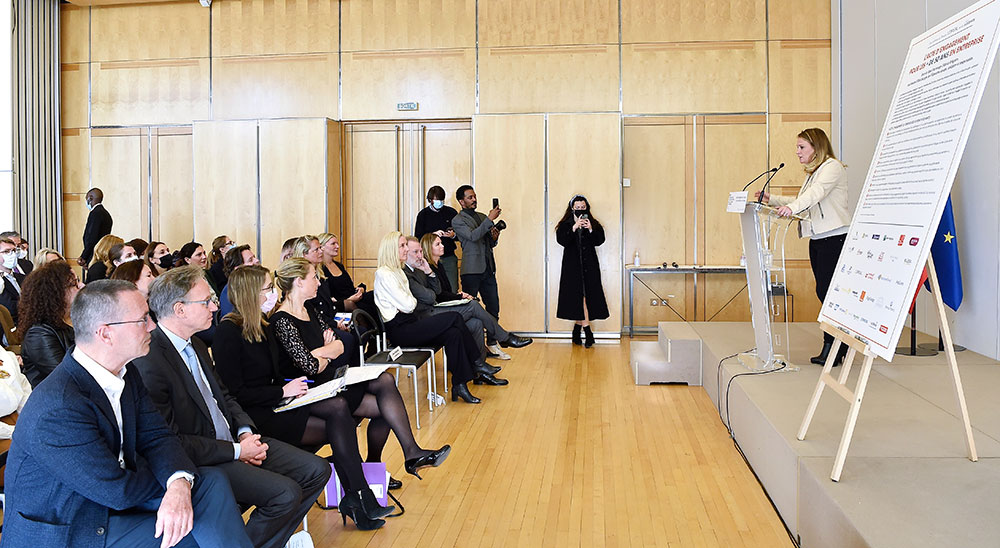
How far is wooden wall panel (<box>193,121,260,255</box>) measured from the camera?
980 cm

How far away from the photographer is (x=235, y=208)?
9.89 meters

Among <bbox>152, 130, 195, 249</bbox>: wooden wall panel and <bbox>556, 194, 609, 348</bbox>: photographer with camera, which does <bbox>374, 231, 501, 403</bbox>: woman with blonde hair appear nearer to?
<bbox>556, 194, 609, 348</bbox>: photographer with camera

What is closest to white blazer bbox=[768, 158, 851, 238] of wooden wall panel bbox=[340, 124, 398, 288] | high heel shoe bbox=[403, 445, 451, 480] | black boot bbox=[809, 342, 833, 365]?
black boot bbox=[809, 342, 833, 365]

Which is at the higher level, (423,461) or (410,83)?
(410,83)

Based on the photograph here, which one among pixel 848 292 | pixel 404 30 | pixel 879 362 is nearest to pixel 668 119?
pixel 404 30

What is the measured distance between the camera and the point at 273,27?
10.2m

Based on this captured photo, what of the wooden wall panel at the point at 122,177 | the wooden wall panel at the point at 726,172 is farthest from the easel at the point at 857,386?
the wooden wall panel at the point at 122,177

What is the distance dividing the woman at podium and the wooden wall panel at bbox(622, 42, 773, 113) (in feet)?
14.6

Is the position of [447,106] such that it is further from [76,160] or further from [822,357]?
[822,357]

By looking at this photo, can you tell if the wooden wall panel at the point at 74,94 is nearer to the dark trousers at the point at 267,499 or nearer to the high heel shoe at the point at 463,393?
the high heel shoe at the point at 463,393

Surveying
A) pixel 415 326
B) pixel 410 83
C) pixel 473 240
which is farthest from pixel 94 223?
pixel 415 326

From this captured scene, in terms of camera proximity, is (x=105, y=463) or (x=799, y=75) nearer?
(x=105, y=463)

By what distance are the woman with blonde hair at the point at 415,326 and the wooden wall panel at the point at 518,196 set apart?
3.22 meters

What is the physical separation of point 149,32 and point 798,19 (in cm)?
789
